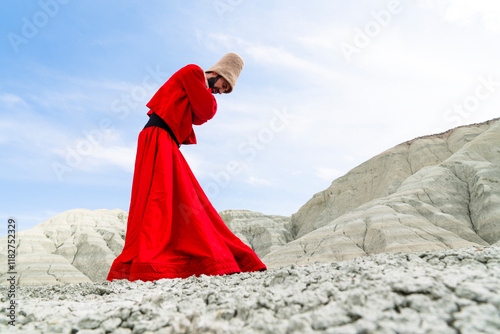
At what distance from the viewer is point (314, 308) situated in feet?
4.25

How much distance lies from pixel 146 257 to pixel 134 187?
842 millimetres

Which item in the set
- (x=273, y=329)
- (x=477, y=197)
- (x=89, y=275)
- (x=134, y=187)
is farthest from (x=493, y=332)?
(x=89, y=275)

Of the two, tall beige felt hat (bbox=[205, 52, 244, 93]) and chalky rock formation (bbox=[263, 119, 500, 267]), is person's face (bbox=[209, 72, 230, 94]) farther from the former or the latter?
chalky rock formation (bbox=[263, 119, 500, 267])

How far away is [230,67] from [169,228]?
5.81ft

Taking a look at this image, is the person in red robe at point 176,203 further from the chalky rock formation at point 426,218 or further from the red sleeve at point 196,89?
the chalky rock formation at point 426,218

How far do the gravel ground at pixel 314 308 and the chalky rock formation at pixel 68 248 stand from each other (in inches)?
625

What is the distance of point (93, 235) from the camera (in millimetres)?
22234

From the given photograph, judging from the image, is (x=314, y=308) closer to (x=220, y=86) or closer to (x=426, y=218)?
(x=220, y=86)

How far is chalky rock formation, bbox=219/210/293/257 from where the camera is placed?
16277mm

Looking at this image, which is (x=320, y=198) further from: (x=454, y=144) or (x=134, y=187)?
(x=134, y=187)

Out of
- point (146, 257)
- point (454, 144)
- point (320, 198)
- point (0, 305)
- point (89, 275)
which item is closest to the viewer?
point (0, 305)

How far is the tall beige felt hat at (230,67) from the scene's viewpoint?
11.5ft

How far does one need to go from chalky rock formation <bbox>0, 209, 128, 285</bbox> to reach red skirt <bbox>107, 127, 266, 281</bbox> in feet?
48.2

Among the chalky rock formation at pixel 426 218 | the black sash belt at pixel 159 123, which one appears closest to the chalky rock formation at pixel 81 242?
the chalky rock formation at pixel 426 218
